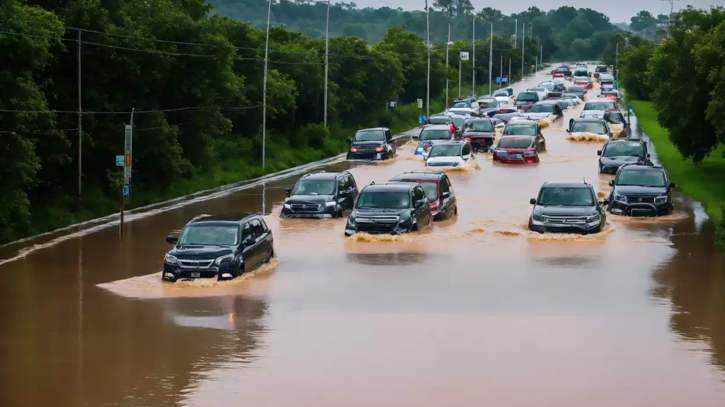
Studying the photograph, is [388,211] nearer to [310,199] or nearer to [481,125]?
[310,199]

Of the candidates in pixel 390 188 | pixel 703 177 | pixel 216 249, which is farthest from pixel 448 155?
pixel 216 249

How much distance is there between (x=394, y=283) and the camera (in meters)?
27.9

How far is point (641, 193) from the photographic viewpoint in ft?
131

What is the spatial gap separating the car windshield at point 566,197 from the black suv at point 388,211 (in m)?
3.69

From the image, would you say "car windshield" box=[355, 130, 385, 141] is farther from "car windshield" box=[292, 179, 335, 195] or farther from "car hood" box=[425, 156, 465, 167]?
"car windshield" box=[292, 179, 335, 195]

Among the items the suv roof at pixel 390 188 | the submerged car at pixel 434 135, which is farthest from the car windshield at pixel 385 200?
the submerged car at pixel 434 135

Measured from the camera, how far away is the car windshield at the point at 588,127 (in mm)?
73562

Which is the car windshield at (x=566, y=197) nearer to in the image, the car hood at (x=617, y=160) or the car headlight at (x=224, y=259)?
the car headlight at (x=224, y=259)

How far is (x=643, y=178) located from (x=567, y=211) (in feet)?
21.1

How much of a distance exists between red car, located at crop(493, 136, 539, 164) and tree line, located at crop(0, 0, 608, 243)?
10754mm

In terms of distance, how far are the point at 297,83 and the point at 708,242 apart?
40.6 meters

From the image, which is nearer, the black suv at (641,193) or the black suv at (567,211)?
the black suv at (567,211)

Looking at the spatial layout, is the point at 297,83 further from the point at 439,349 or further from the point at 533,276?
the point at 439,349

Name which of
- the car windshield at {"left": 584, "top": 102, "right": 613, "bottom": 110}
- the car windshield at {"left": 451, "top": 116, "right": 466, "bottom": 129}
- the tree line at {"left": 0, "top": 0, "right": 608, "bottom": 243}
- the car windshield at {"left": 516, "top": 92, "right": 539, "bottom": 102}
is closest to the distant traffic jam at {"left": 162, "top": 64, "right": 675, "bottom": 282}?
the car windshield at {"left": 451, "top": 116, "right": 466, "bottom": 129}
